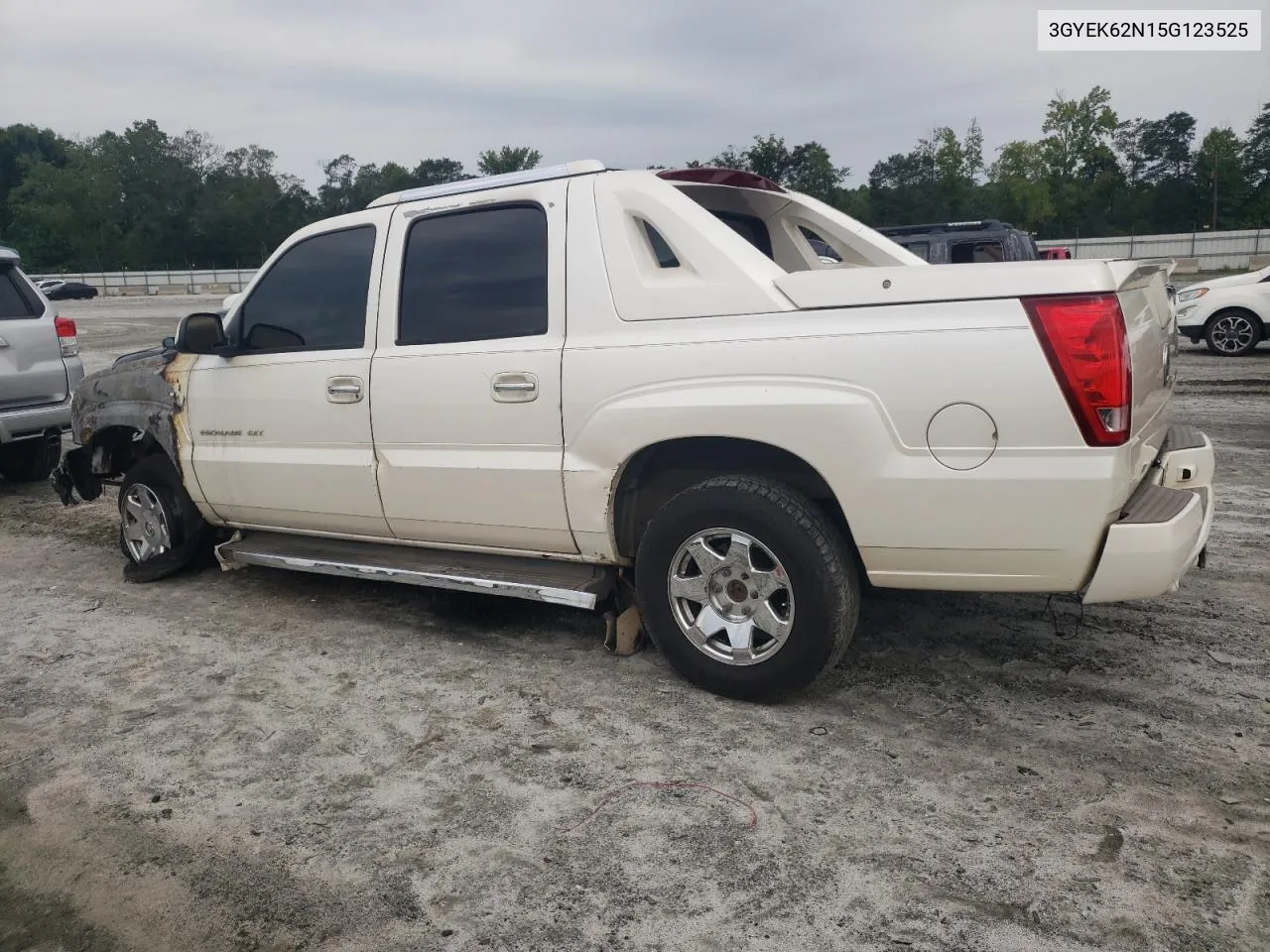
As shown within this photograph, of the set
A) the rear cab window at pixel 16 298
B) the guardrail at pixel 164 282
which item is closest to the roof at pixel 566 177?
the rear cab window at pixel 16 298

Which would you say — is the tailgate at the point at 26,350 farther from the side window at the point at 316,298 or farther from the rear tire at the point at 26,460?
the side window at the point at 316,298

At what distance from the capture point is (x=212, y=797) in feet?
10.4

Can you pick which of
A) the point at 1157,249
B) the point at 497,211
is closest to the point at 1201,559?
the point at 497,211

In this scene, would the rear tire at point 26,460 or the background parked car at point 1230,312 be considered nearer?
the rear tire at point 26,460

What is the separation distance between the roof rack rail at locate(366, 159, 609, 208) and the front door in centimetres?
15

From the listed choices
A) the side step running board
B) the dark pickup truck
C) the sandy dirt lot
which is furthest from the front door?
the dark pickup truck

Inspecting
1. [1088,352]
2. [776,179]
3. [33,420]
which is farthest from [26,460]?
[776,179]

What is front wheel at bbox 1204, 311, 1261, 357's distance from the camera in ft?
44.3

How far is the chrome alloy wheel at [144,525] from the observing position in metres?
5.52

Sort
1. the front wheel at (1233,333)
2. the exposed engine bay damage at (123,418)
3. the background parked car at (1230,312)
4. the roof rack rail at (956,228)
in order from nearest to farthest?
the exposed engine bay damage at (123,418)
the roof rack rail at (956,228)
the background parked car at (1230,312)
the front wheel at (1233,333)

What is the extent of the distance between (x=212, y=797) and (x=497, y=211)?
2.50m

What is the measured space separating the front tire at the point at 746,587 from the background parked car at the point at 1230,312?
1206 cm

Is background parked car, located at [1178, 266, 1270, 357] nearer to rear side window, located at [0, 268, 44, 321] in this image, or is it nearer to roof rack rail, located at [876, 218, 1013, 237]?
roof rack rail, located at [876, 218, 1013, 237]

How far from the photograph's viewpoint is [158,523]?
5551 millimetres
